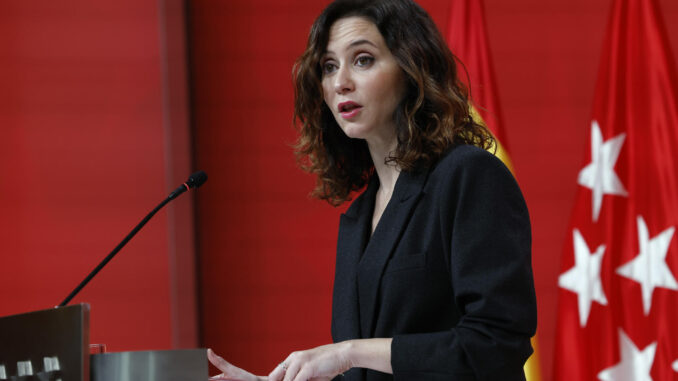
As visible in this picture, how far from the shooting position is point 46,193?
2.75m

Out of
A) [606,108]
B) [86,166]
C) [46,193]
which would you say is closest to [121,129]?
[86,166]

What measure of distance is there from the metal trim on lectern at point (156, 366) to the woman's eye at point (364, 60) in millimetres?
711

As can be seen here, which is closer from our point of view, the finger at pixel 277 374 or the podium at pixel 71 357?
the podium at pixel 71 357

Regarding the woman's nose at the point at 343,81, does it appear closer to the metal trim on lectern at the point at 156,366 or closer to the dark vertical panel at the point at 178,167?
the metal trim on lectern at the point at 156,366

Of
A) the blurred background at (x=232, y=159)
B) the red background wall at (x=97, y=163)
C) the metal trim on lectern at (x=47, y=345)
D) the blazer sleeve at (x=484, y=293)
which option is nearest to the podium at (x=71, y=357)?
the metal trim on lectern at (x=47, y=345)

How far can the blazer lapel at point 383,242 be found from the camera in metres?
1.36

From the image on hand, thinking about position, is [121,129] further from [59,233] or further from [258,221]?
[258,221]

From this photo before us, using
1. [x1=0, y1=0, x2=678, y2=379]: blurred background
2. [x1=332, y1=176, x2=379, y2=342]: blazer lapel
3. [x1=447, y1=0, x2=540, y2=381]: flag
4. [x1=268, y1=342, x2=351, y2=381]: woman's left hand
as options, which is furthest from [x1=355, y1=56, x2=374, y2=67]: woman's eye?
[x1=0, y1=0, x2=678, y2=379]: blurred background

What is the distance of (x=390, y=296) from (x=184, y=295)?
2.01m

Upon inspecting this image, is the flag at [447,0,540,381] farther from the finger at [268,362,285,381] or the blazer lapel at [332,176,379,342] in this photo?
the finger at [268,362,285,381]

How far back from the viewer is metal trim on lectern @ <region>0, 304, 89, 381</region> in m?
1.02

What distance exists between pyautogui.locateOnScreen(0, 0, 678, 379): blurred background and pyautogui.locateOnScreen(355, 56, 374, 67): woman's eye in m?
1.70

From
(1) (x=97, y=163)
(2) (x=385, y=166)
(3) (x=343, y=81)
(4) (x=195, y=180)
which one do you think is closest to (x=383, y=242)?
(2) (x=385, y=166)

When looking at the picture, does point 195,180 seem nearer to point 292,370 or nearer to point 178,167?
point 292,370
